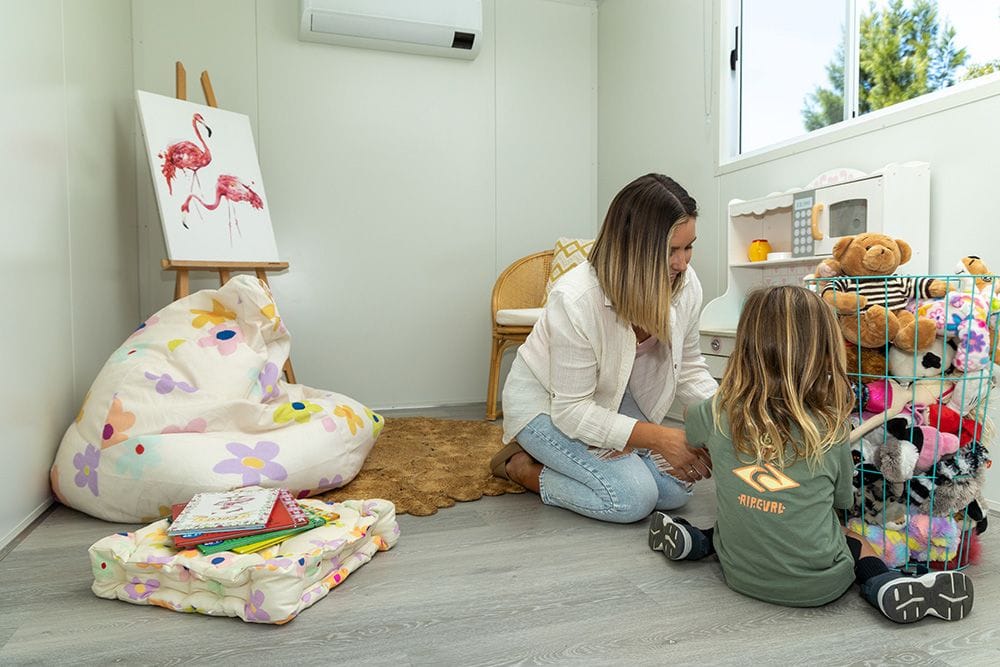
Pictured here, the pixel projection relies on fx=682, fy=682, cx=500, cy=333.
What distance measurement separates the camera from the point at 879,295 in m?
1.37

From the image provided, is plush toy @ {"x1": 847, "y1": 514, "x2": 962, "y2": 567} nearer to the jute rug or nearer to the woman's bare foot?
the woman's bare foot

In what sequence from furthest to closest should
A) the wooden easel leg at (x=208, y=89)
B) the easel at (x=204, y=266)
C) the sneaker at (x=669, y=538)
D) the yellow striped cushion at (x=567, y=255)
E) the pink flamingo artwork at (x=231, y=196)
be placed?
the yellow striped cushion at (x=567, y=255)
the wooden easel leg at (x=208, y=89)
the pink flamingo artwork at (x=231, y=196)
the easel at (x=204, y=266)
the sneaker at (x=669, y=538)

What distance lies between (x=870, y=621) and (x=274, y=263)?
256cm

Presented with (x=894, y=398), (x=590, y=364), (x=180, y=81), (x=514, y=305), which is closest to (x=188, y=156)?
(x=180, y=81)

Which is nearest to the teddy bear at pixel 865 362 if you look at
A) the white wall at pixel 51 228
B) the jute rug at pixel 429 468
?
the jute rug at pixel 429 468

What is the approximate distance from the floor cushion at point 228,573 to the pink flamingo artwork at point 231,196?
1.73 metres

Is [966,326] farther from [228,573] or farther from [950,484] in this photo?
[228,573]

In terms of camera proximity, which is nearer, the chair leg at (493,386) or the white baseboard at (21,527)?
the white baseboard at (21,527)

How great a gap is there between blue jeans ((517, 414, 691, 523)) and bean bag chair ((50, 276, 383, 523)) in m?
0.59

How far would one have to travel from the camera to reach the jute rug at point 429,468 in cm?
198

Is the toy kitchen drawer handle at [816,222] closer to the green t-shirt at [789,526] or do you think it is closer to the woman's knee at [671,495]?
the woman's knee at [671,495]

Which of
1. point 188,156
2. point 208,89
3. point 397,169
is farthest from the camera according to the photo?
point 397,169

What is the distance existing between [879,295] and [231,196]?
2522mm

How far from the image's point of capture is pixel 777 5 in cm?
289
